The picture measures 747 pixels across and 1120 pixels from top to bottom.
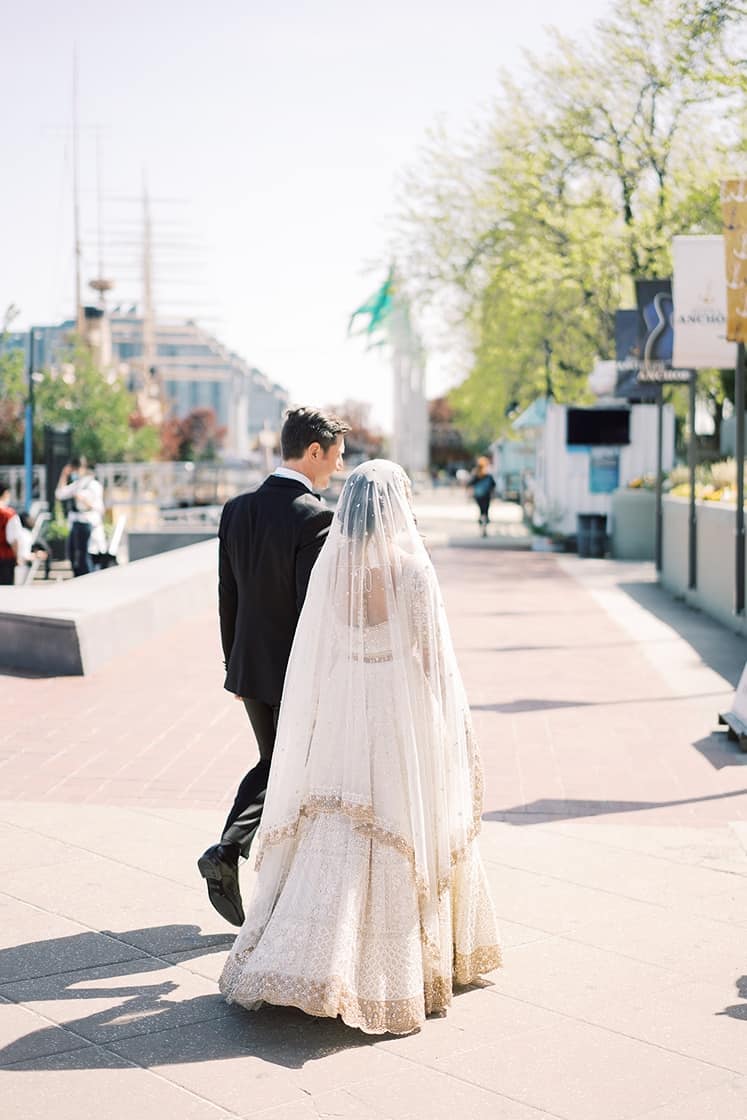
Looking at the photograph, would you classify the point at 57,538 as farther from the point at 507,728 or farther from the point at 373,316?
the point at 373,316

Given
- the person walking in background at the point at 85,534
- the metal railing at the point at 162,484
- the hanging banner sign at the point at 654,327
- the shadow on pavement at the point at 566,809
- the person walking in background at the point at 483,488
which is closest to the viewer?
the shadow on pavement at the point at 566,809

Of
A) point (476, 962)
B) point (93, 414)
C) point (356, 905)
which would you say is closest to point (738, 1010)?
point (476, 962)

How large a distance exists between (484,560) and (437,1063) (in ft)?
72.2

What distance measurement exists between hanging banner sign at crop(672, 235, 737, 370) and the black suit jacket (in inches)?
463

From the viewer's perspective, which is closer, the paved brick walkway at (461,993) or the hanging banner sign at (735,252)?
the paved brick walkway at (461,993)

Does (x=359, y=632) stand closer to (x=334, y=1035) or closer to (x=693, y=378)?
(x=334, y=1035)

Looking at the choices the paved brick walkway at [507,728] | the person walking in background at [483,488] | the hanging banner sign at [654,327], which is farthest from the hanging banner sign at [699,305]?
the person walking in background at [483,488]

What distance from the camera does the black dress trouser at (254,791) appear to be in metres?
5.11

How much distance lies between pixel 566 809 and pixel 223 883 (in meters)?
2.61

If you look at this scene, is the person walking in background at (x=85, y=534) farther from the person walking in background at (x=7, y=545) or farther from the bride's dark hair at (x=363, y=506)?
the bride's dark hair at (x=363, y=506)

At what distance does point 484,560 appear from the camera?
25922mm

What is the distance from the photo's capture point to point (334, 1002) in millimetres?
4102

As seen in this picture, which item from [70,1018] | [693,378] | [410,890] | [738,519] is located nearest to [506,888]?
[410,890]

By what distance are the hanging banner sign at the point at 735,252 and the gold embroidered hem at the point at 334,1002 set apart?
10.1m
